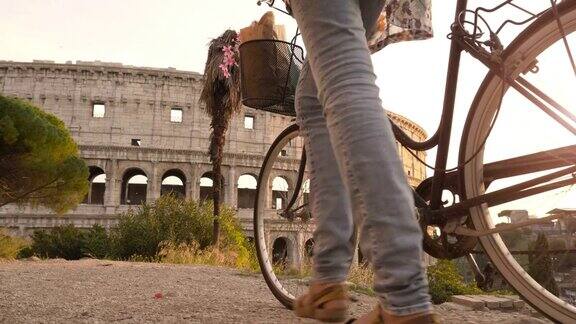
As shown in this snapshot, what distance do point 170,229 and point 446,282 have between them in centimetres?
798

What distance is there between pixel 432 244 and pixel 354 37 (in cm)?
89

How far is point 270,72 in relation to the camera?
2.38 m

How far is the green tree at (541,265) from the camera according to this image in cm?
152

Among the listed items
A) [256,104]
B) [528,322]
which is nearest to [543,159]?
[528,322]

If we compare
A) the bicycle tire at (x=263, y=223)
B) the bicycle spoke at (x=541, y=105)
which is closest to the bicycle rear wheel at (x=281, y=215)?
the bicycle tire at (x=263, y=223)

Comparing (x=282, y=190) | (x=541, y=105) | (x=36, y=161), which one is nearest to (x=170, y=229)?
(x=36, y=161)

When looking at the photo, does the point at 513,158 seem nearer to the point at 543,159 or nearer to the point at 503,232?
the point at 543,159

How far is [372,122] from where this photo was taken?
3.22 ft

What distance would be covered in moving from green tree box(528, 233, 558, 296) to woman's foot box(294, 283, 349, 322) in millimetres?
640

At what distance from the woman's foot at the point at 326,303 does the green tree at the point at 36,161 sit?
1746 centimetres

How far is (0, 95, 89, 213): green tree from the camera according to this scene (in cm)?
1680

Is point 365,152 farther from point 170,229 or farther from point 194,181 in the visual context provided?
point 194,181

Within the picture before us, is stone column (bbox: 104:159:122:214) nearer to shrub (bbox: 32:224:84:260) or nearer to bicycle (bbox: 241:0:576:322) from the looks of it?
shrub (bbox: 32:224:84:260)

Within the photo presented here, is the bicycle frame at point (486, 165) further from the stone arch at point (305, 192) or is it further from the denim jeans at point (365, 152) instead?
the stone arch at point (305, 192)
